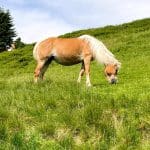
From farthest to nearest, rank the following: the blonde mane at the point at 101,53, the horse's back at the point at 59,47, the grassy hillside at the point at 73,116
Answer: the horse's back at the point at 59,47 → the blonde mane at the point at 101,53 → the grassy hillside at the point at 73,116

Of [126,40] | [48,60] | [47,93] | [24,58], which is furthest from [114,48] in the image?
[47,93]

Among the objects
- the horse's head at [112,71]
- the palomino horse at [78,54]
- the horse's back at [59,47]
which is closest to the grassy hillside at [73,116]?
the horse's head at [112,71]

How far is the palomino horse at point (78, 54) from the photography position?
21922 mm

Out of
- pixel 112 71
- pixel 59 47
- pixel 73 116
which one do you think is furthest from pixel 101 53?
pixel 73 116

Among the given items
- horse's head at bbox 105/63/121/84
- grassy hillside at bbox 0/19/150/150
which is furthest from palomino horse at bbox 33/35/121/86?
grassy hillside at bbox 0/19/150/150

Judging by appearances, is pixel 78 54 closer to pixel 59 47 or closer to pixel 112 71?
pixel 59 47

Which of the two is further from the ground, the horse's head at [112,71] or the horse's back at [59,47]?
the horse's back at [59,47]

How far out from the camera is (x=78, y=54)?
22.3 metres

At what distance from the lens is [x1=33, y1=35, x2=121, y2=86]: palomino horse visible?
21922 mm

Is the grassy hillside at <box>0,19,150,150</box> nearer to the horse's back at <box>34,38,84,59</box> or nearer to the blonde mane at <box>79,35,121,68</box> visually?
the blonde mane at <box>79,35,121,68</box>

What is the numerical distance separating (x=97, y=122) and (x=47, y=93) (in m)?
3.01

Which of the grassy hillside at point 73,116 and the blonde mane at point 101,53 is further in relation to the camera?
the blonde mane at point 101,53

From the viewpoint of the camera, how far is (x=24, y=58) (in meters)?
46.3

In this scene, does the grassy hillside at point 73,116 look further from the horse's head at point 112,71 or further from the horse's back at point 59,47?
the horse's back at point 59,47
